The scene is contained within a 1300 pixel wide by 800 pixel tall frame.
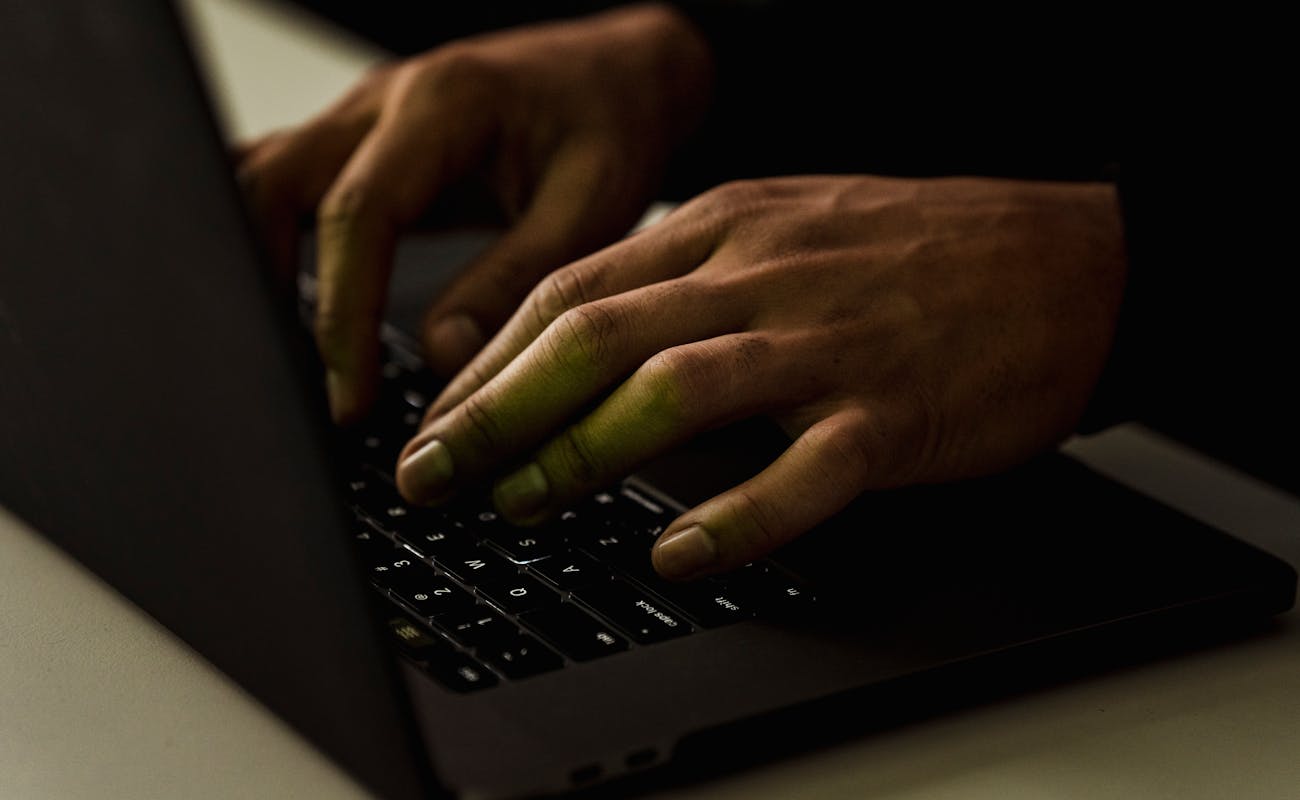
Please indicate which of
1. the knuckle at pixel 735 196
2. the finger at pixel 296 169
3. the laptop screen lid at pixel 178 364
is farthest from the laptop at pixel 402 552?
the finger at pixel 296 169

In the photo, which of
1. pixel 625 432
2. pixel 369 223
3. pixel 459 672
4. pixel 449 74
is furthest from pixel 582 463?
pixel 449 74

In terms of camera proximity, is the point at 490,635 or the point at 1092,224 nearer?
A: the point at 490,635

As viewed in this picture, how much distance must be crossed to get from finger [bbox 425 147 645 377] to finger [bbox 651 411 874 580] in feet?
0.80

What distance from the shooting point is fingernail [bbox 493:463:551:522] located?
0.53 meters

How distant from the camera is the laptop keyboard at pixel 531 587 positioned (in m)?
0.44

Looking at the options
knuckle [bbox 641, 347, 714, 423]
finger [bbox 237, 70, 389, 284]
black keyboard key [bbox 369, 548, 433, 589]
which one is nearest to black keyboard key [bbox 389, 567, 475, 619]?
black keyboard key [bbox 369, 548, 433, 589]

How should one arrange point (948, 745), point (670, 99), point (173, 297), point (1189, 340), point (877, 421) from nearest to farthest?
point (173, 297) < point (948, 745) < point (877, 421) < point (1189, 340) < point (670, 99)

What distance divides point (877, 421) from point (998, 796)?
0.56 ft

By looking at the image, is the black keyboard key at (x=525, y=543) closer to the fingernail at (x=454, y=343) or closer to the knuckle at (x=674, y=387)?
the knuckle at (x=674, y=387)

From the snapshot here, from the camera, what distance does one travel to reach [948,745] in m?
0.44

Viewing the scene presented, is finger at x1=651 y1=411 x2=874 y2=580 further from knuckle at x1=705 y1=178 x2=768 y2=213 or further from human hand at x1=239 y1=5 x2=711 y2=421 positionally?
human hand at x1=239 y1=5 x2=711 y2=421

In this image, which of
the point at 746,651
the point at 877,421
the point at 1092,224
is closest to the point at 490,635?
the point at 746,651

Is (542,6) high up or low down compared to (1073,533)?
down

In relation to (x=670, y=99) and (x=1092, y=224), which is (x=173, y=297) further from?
(x=670, y=99)
